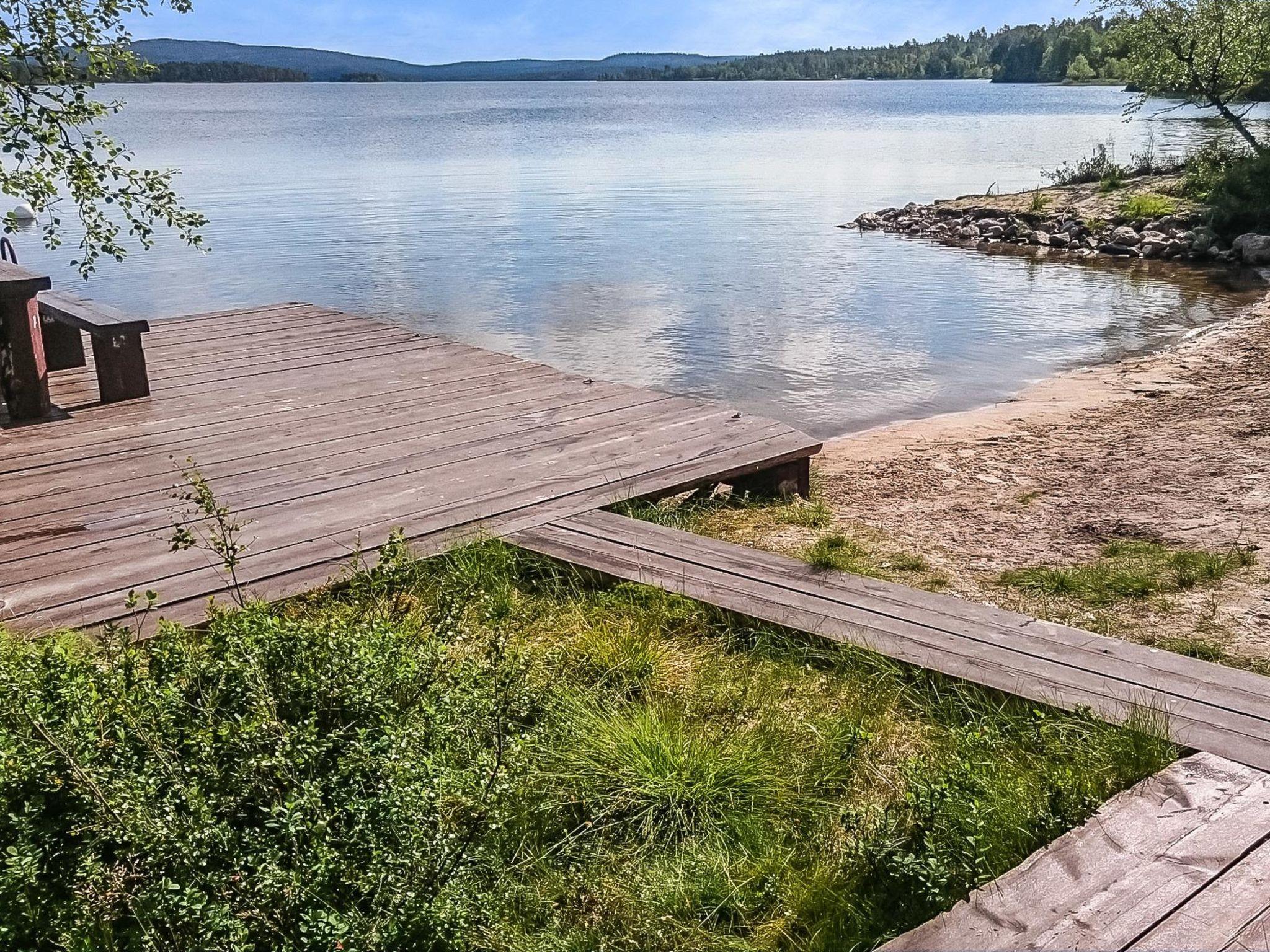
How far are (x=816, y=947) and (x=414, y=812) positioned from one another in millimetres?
989

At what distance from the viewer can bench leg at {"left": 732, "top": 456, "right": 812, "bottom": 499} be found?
634 centimetres

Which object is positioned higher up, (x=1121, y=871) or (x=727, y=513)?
(x=1121, y=871)

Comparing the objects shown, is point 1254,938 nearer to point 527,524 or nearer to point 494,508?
point 527,524

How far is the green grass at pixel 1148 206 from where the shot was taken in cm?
2414

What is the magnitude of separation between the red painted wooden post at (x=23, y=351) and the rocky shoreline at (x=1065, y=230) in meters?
20.6

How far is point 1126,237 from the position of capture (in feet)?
75.2

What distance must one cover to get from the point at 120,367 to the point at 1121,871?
6.14 meters

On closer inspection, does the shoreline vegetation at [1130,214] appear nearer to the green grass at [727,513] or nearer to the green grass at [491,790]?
the green grass at [727,513]

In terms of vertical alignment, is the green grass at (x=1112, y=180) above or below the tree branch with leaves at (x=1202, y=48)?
below

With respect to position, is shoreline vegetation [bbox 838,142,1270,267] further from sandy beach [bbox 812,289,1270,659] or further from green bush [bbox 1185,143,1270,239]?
sandy beach [bbox 812,289,1270,659]

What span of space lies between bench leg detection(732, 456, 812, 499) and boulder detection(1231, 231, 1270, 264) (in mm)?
17797

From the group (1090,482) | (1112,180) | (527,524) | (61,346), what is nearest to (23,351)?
(61,346)

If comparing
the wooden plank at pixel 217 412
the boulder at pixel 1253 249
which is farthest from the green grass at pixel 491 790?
the boulder at pixel 1253 249

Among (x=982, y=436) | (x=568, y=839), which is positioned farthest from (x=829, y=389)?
(x=568, y=839)
